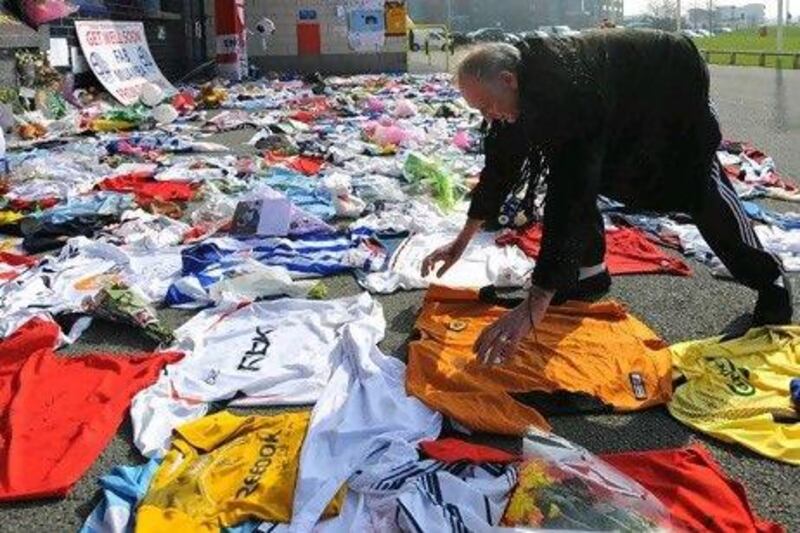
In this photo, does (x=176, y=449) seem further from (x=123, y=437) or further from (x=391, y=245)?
(x=391, y=245)

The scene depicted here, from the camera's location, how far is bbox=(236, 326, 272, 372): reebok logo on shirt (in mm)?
3191

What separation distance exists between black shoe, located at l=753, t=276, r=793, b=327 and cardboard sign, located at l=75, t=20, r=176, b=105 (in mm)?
11996

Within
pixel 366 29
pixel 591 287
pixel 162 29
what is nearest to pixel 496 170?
pixel 591 287

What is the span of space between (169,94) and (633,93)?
1266 centimetres

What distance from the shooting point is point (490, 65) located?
2633 millimetres

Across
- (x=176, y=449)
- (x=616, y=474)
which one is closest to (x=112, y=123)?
(x=176, y=449)

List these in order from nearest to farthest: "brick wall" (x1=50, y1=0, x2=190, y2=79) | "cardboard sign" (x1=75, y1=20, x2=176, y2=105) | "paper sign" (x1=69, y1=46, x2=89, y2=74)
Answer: "paper sign" (x1=69, y1=46, x2=89, y2=74) → "cardboard sign" (x1=75, y1=20, x2=176, y2=105) → "brick wall" (x1=50, y1=0, x2=190, y2=79)

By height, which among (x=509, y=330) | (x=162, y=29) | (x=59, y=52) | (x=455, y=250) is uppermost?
(x=162, y=29)

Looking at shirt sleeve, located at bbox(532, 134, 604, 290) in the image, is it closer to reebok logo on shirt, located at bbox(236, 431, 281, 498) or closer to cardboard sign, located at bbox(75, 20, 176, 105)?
reebok logo on shirt, located at bbox(236, 431, 281, 498)

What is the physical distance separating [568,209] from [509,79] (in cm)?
50

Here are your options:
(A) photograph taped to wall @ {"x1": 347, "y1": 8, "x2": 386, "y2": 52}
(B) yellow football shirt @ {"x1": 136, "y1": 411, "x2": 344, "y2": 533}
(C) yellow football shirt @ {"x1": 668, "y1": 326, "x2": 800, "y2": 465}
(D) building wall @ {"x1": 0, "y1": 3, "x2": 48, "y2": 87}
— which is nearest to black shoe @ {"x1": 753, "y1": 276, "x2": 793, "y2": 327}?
(C) yellow football shirt @ {"x1": 668, "y1": 326, "x2": 800, "y2": 465}

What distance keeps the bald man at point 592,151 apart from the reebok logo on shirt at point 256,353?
791 millimetres

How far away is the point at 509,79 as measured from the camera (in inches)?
104

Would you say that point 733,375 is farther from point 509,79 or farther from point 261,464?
point 261,464
